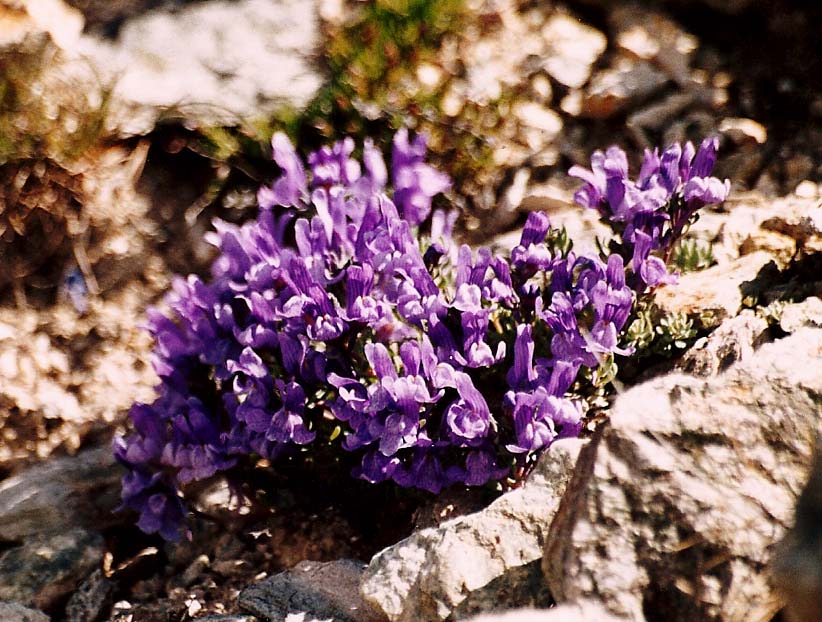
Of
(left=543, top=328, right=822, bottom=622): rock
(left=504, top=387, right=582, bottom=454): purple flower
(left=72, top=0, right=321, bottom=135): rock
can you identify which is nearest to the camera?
(left=543, top=328, right=822, bottom=622): rock

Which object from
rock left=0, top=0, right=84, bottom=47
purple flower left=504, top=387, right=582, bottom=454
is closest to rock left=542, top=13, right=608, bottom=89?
rock left=0, top=0, right=84, bottom=47

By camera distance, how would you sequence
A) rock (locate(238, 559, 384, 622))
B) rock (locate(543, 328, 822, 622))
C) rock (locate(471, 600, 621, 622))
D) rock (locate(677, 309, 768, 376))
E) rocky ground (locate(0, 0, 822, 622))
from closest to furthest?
1. rock (locate(471, 600, 621, 622))
2. rock (locate(543, 328, 822, 622))
3. rocky ground (locate(0, 0, 822, 622))
4. rock (locate(238, 559, 384, 622))
5. rock (locate(677, 309, 768, 376))

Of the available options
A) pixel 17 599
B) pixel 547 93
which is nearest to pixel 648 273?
pixel 547 93

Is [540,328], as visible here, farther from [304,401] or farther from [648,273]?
[304,401]

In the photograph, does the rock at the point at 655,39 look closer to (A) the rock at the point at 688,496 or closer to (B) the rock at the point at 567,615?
(A) the rock at the point at 688,496

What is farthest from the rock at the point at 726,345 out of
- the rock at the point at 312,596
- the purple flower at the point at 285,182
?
the purple flower at the point at 285,182

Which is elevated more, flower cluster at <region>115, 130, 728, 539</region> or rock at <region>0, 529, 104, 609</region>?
flower cluster at <region>115, 130, 728, 539</region>

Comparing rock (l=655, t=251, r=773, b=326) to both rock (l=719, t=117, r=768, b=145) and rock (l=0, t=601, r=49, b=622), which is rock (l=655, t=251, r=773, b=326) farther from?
rock (l=0, t=601, r=49, b=622)

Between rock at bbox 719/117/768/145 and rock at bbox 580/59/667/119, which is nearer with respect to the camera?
rock at bbox 719/117/768/145

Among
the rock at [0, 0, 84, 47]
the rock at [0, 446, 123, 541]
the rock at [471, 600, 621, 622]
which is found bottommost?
the rock at [0, 446, 123, 541]

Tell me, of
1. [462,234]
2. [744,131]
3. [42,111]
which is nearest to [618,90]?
[744,131]
